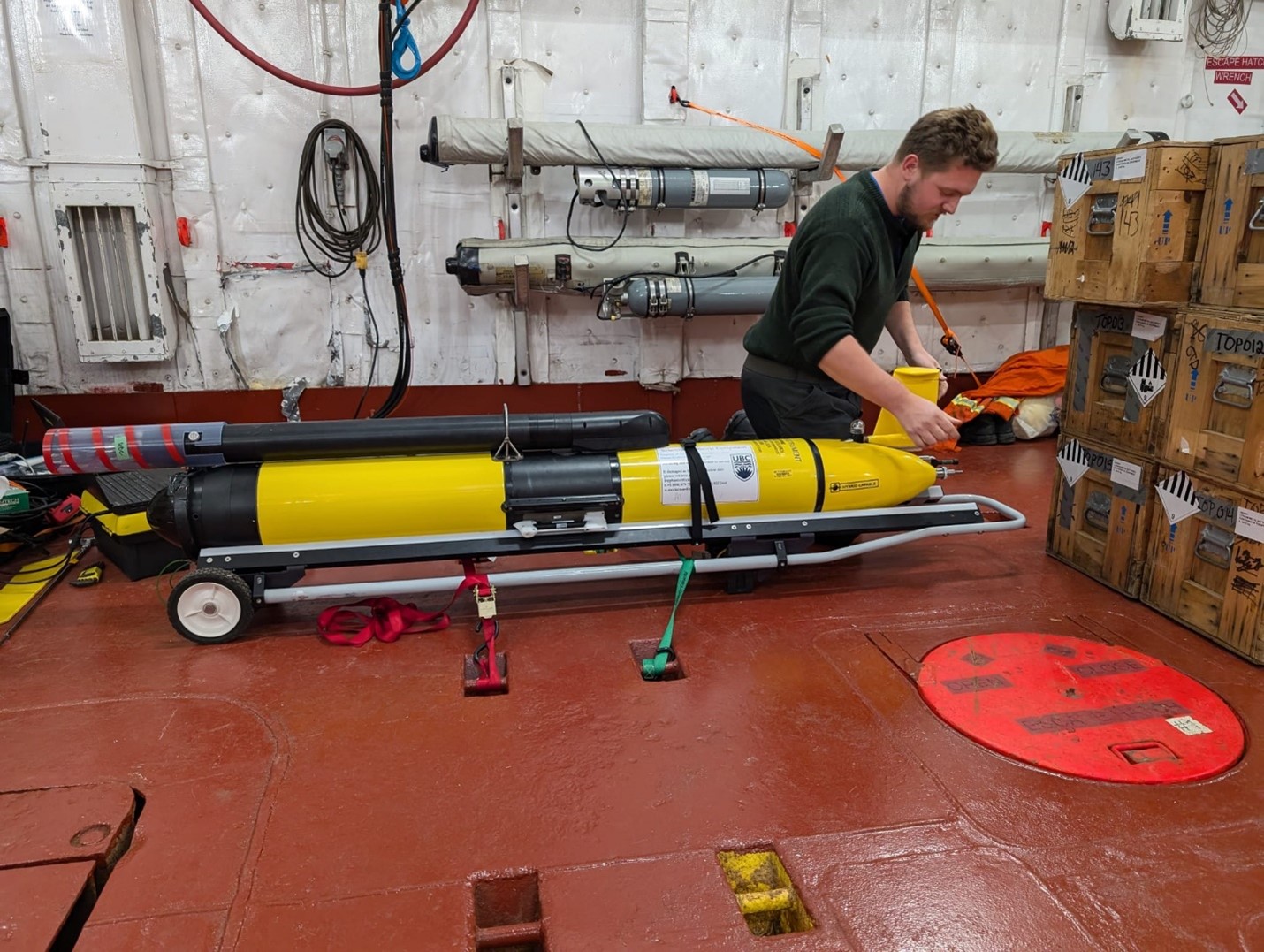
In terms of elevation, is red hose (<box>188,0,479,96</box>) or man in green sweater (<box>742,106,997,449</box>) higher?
red hose (<box>188,0,479,96</box>)

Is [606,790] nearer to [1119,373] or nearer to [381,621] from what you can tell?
[381,621]

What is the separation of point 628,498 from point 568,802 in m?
1.24

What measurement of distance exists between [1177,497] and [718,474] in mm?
1640

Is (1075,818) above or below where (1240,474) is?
below

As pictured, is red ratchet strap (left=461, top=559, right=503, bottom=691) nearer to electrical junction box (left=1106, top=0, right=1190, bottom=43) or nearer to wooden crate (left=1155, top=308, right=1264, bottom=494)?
wooden crate (left=1155, top=308, right=1264, bottom=494)

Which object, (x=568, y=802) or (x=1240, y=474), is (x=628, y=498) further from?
(x=1240, y=474)

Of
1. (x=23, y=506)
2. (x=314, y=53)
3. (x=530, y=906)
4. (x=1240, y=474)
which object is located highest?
(x=314, y=53)

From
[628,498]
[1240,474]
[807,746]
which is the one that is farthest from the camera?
[628,498]

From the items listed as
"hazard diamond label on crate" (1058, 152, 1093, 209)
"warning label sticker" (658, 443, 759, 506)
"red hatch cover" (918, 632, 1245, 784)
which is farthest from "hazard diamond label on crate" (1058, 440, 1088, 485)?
"warning label sticker" (658, 443, 759, 506)

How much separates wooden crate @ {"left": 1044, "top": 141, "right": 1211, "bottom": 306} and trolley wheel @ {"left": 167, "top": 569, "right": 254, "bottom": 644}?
3355mm

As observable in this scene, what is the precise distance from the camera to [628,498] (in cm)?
313

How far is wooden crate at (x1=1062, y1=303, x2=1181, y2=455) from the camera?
3.04 meters

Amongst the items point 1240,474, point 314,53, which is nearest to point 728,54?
point 314,53

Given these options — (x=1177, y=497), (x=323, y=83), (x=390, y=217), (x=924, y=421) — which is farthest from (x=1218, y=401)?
(x=323, y=83)
